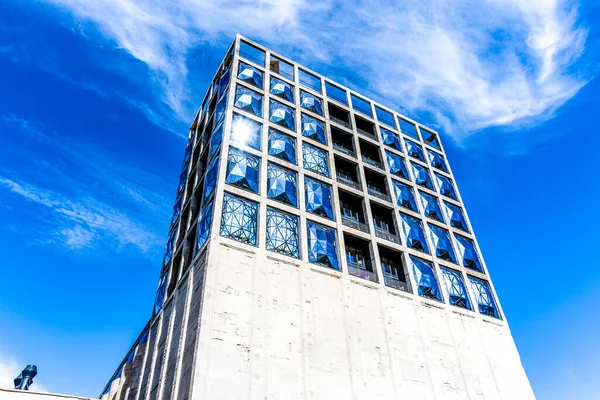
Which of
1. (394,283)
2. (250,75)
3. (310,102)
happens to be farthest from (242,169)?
(310,102)

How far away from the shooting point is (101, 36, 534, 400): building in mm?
19686

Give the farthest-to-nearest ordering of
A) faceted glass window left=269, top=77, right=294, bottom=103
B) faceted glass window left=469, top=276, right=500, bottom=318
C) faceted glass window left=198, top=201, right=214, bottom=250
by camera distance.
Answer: faceted glass window left=269, top=77, right=294, bottom=103 → faceted glass window left=469, top=276, right=500, bottom=318 → faceted glass window left=198, top=201, right=214, bottom=250

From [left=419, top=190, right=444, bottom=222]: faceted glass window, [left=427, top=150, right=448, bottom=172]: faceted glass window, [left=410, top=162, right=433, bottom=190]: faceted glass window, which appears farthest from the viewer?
[left=427, top=150, right=448, bottom=172]: faceted glass window

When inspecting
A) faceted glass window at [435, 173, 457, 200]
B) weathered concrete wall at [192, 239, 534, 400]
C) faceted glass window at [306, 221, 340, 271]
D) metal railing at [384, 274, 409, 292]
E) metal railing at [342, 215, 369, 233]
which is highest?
faceted glass window at [435, 173, 457, 200]

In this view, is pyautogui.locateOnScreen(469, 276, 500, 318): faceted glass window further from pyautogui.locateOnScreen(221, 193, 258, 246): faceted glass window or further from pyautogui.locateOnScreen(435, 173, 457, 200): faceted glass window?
pyautogui.locateOnScreen(221, 193, 258, 246): faceted glass window

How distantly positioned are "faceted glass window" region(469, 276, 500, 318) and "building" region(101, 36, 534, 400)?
0.12m

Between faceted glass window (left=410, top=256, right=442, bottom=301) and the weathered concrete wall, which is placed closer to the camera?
the weathered concrete wall

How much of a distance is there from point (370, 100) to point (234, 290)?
27.6m

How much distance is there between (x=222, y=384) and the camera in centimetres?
1752

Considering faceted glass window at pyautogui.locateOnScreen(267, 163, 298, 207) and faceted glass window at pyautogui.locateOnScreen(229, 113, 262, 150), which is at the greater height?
faceted glass window at pyautogui.locateOnScreen(229, 113, 262, 150)

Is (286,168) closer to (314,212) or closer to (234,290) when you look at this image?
(314,212)

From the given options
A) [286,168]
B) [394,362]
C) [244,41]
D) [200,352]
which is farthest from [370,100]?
[200,352]

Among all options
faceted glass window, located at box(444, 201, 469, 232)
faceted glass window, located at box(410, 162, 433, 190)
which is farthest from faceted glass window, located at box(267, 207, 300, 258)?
faceted glass window, located at box(444, 201, 469, 232)

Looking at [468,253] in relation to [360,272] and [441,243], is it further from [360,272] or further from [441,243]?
[360,272]
